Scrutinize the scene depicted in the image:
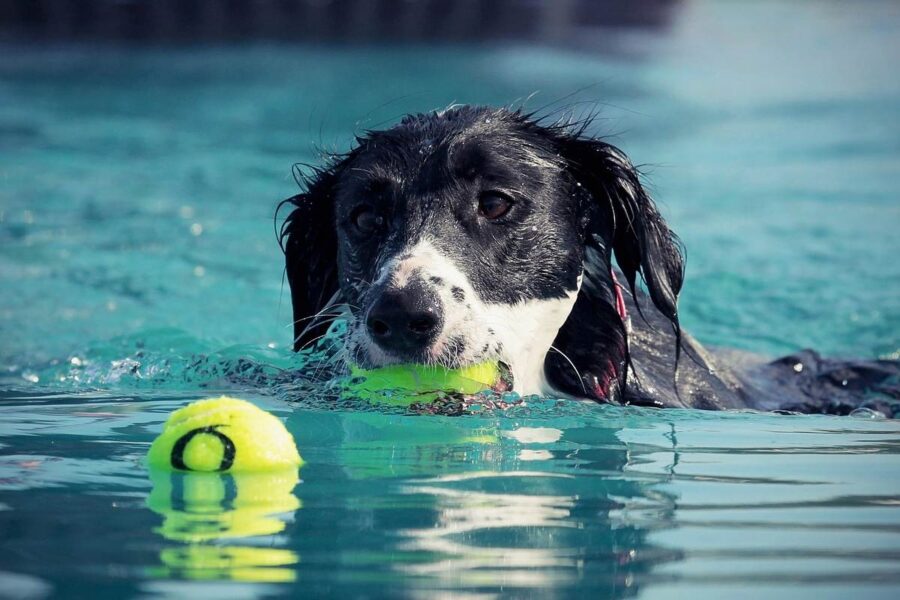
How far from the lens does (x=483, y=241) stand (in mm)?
4043

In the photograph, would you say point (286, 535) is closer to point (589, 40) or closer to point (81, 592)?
point (81, 592)

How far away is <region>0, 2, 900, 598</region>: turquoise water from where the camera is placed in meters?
2.45

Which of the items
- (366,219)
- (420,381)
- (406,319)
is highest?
(366,219)

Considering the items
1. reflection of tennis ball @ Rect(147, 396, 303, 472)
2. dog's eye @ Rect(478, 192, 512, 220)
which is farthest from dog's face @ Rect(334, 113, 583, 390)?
reflection of tennis ball @ Rect(147, 396, 303, 472)

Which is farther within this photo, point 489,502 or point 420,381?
point 420,381

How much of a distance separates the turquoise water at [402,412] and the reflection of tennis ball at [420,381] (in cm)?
10

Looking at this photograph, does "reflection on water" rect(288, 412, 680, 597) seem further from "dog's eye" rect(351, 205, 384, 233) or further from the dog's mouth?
"dog's eye" rect(351, 205, 384, 233)

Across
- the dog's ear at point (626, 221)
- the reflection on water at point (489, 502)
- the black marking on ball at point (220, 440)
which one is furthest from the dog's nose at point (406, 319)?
the dog's ear at point (626, 221)

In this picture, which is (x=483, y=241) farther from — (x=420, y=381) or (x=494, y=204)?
(x=420, y=381)

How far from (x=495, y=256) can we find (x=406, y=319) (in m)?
0.56

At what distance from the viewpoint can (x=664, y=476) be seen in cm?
315

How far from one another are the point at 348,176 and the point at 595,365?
43.4 inches

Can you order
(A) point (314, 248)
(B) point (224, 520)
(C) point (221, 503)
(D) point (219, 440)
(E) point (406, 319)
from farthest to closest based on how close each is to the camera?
(A) point (314, 248)
(E) point (406, 319)
(D) point (219, 440)
(C) point (221, 503)
(B) point (224, 520)

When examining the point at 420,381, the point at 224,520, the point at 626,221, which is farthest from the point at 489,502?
the point at 626,221
